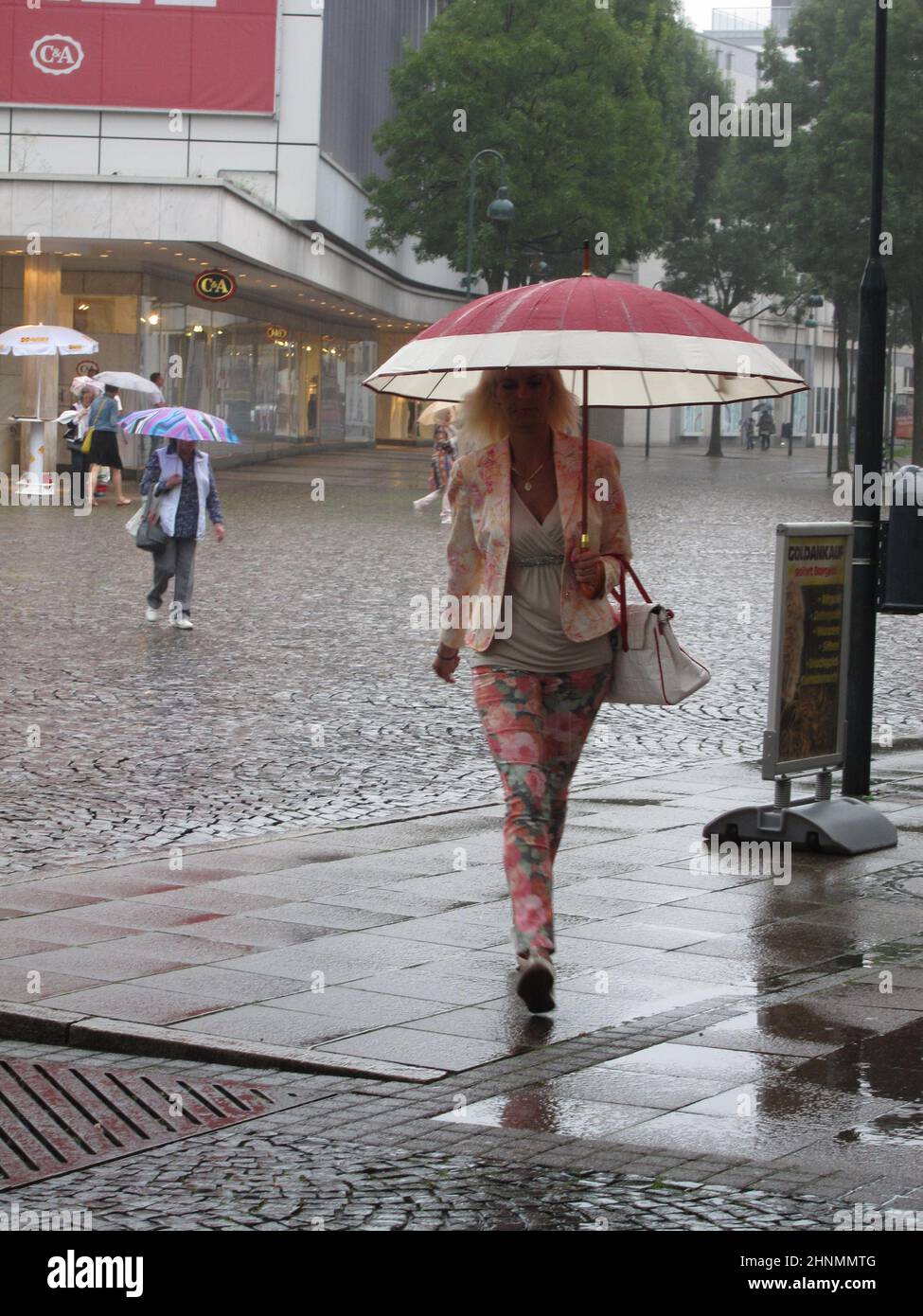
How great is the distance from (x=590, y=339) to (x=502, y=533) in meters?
0.63

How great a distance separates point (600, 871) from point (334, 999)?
2144mm

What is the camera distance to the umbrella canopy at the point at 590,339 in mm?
6211

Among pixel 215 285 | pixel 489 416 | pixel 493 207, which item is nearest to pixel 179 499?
pixel 489 416

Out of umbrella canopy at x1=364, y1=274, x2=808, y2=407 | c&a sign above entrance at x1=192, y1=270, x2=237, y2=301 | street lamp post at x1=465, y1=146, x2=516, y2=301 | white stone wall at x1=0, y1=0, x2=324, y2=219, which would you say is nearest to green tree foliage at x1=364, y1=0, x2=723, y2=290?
street lamp post at x1=465, y1=146, x2=516, y2=301

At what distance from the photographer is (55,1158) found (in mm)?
4832

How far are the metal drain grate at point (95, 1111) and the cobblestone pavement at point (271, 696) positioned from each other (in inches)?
107

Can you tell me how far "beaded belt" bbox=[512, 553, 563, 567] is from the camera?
6.34m

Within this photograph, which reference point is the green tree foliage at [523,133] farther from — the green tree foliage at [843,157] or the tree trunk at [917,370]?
the tree trunk at [917,370]

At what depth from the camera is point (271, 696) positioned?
1310 centimetres

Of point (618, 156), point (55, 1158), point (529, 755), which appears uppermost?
point (618, 156)

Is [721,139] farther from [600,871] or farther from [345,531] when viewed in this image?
[600,871]

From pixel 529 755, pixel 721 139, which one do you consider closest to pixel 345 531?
pixel 529 755

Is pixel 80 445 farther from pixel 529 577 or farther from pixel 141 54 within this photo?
pixel 529 577

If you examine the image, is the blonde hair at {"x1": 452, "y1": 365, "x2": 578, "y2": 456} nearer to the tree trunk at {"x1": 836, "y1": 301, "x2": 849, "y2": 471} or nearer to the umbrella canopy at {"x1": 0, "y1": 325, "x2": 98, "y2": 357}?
the umbrella canopy at {"x1": 0, "y1": 325, "x2": 98, "y2": 357}
